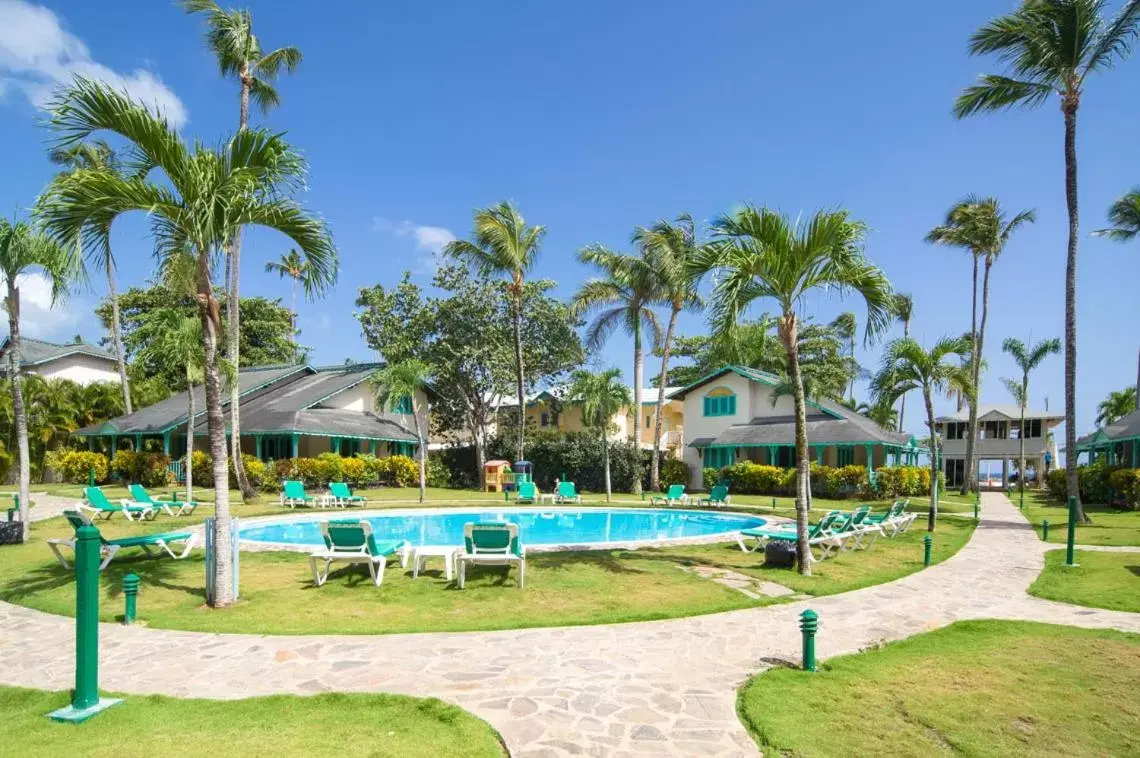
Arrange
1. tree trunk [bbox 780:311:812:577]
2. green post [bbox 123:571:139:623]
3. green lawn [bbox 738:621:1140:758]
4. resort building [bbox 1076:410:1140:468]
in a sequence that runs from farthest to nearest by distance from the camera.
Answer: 1. resort building [bbox 1076:410:1140:468]
2. tree trunk [bbox 780:311:812:577]
3. green post [bbox 123:571:139:623]
4. green lawn [bbox 738:621:1140:758]

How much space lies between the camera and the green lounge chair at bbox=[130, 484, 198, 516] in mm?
→ 18078

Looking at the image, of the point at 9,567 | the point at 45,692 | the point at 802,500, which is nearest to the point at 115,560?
the point at 9,567

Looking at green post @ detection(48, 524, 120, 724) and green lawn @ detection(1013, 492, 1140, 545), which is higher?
green post @ detection(48, 524, 120, 724)

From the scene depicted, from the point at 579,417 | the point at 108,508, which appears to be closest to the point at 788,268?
the point at 108,508

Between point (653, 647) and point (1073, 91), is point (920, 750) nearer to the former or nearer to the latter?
point (653, 647)

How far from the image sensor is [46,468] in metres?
33.5

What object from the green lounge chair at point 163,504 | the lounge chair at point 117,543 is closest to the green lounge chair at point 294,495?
the green lounge chair at point 163,504

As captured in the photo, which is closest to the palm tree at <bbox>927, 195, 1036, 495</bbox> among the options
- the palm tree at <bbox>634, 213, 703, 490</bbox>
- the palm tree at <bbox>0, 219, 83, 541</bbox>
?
the palm tree at <bbox>634, 213, 703, 490</bbox>

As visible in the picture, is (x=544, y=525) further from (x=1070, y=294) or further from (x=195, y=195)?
(x=1070, y=294)

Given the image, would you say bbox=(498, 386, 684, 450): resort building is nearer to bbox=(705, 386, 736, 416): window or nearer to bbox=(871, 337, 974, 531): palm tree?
bbox=(705, 386, 736, 416): window

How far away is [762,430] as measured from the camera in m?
32.5

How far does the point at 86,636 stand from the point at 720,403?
1279 inches

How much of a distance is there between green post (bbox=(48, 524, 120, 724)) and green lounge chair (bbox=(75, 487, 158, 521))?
46.4ft

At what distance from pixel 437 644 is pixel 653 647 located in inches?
85.3
